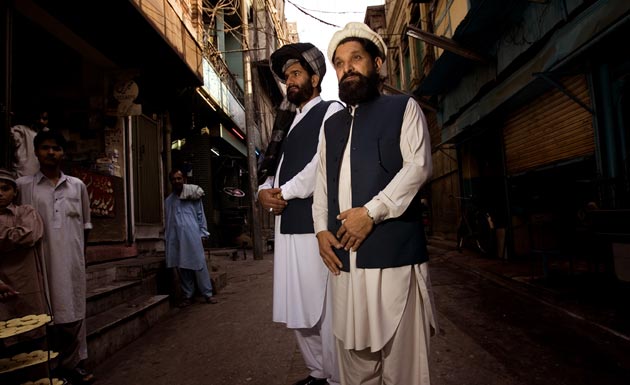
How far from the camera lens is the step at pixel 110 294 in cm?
395

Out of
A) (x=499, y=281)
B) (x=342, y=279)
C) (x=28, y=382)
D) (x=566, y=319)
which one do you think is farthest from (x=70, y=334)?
(x=499, y=281)

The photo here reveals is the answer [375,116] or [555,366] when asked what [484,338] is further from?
[375,116]

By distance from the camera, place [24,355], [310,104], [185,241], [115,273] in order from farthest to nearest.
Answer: [185,241]
[115,273]
[310,104]
[24,355]

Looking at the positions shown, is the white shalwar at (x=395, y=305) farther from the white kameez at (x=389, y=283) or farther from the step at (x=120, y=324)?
the step at (x=120, y=324)

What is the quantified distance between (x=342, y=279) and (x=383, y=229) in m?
0.31

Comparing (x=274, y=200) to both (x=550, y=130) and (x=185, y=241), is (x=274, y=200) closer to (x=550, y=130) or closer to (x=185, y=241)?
(x=185, y=241)

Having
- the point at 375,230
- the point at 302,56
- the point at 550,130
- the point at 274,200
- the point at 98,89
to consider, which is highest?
the point at 98,89

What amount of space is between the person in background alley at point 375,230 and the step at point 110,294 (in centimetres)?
320

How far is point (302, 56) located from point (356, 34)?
0.78m

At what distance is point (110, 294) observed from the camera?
4305mm

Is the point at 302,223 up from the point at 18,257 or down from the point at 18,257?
up

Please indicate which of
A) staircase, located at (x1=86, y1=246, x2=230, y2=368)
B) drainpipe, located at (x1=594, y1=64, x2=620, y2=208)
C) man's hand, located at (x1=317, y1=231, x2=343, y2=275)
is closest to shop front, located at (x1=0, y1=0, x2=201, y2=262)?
staircase, located at (x1=86, y1=246, x2=230, y2=368)

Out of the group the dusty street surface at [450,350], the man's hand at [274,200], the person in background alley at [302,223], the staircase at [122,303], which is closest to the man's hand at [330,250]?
the person in background alley at [302,223]

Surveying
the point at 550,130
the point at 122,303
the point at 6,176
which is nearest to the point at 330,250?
the point at 6,176
